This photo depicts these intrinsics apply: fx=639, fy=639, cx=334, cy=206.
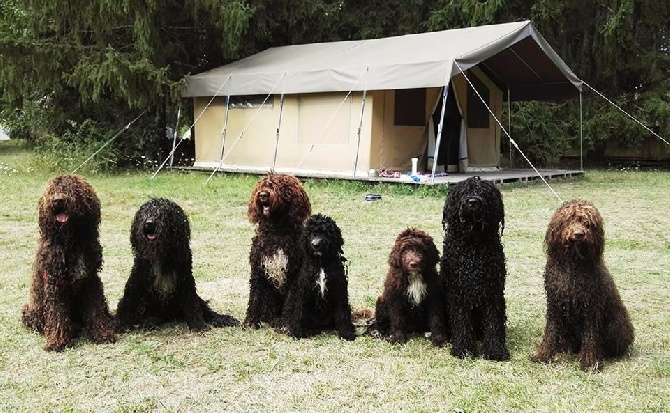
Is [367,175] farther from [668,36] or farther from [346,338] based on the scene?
[668,36]

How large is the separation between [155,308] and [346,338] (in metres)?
1.45

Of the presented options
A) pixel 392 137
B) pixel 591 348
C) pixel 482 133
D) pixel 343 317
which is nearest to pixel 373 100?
pixel 392 137

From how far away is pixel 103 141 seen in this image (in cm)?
1736

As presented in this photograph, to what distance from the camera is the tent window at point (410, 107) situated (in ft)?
47.6

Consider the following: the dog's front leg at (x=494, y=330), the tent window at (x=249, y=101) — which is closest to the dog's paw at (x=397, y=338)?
the dog's front leg at (x=494, y=330)

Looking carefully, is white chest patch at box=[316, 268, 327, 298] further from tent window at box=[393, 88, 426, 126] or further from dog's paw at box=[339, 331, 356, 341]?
tent window at box=[393, 88, 426, 126]

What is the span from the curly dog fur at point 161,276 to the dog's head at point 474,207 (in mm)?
1882

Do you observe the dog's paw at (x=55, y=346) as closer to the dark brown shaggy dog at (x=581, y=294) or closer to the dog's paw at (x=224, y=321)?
the dog's paw at (x=224, y=321)

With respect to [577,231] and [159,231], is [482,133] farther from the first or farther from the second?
[159,231]

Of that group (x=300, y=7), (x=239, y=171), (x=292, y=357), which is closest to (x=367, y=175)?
(x=239, y=171)

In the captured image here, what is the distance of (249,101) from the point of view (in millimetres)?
15992

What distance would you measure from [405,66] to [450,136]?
378 cm

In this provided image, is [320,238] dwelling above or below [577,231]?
below

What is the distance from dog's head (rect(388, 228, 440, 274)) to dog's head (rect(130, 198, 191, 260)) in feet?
4.93
